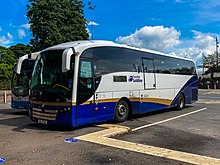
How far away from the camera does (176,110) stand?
1465cm

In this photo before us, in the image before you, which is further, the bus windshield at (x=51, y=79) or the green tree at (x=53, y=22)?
the green tree at (x=53, y=22)

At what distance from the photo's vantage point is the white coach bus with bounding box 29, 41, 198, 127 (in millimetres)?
7887

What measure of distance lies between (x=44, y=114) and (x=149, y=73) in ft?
18.2

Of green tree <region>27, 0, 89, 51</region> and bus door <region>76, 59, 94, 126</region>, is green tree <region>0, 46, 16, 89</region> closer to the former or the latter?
green tree <region>27, 0, 89, 51</region>

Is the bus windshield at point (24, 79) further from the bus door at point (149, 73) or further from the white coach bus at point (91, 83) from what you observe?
the bus door at point (149, 73)

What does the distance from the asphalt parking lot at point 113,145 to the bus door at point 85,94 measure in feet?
1.53

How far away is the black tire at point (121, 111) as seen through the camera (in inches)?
382

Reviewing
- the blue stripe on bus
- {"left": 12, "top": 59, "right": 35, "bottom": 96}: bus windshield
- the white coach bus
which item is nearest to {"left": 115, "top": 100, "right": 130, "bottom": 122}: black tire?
the white coach bus

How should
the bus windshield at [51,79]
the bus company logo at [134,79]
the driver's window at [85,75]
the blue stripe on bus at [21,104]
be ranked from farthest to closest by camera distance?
the blue stripe on bus at [21,104] → the bus company logo at [134,79] → the driver's window at [85,75] → the bus windshield at [51,79]

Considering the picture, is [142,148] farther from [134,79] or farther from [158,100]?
[158,100]

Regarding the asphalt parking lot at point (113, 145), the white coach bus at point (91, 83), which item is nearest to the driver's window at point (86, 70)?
the white coach bus at point (91, 83)

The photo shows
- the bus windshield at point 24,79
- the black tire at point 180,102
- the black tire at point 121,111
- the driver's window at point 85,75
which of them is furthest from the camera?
the black tire at point 180,102

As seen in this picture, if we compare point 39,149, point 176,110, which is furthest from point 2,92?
point 39,149

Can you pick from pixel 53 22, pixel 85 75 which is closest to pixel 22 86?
pixel 85 75
